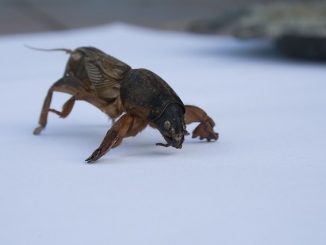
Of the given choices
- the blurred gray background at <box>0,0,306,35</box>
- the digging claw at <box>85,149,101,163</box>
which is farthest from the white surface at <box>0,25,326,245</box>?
the blurred gray background at <box>0,0,306,35</box>

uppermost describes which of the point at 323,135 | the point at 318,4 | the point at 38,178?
the point at 318,4

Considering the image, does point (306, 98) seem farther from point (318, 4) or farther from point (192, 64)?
point (318, 4)

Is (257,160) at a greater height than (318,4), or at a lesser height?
lesser

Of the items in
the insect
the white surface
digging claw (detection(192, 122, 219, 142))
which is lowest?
the white surface

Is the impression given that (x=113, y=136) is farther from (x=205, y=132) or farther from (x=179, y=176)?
(x=205, y=132)

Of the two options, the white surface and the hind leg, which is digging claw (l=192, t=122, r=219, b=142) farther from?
the hind leg

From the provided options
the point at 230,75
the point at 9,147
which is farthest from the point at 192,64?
the point at 9,147
